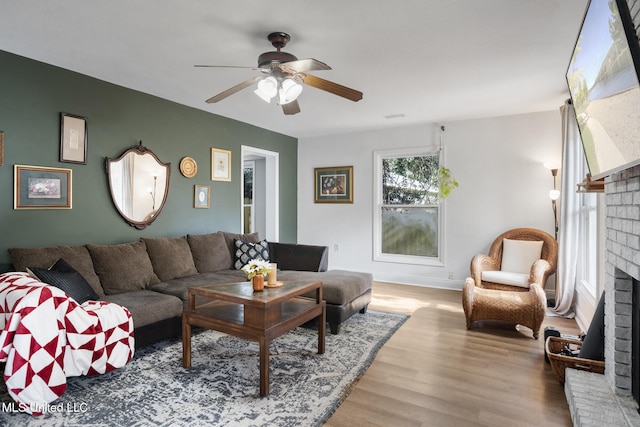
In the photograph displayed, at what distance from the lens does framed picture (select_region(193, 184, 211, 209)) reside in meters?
4.43

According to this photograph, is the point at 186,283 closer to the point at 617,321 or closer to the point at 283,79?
the point at 283,79

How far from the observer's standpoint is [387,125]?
5.34 metres

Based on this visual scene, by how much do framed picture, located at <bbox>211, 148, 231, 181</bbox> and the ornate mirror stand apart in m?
0.71

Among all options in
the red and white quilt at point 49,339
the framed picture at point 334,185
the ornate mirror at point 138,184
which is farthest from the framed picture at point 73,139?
the framed picture at point 334,185

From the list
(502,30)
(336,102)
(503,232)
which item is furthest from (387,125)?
(502,30)

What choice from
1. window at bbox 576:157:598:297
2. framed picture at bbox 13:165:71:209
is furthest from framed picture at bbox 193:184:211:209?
window at bbox 576:157:598:297

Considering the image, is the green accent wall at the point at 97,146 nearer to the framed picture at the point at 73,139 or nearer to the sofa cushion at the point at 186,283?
the framed picture at the point at 73,139

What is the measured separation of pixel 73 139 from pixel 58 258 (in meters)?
1.16

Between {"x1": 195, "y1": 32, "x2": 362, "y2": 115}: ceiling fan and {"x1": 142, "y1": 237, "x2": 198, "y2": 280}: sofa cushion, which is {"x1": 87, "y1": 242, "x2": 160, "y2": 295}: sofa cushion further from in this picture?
{"x1": 195, "y1": 32, "x2": 362, "y2": 115}: ceiling fan

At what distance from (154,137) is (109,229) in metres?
1.16

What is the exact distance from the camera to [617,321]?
6.25 feet

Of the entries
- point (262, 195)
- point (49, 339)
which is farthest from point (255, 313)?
point (262, 195)

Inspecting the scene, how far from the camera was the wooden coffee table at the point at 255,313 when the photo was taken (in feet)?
7.28

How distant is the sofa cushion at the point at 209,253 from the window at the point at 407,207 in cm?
261
